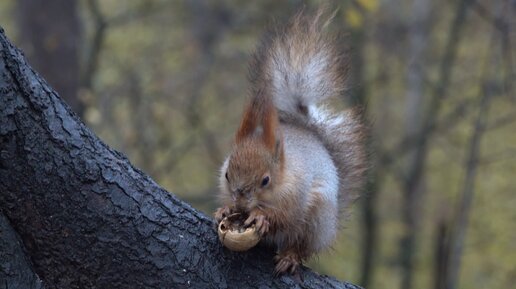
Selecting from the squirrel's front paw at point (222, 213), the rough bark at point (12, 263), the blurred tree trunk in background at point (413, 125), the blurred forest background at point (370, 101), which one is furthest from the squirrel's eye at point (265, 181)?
the blurred tree trunk in background at point (413, 125)

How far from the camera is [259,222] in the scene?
2393 mm

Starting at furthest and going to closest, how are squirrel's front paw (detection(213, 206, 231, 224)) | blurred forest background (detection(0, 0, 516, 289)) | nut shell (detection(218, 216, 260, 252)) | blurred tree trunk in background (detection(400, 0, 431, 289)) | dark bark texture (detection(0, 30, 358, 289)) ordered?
blurred tree trunk in background (detection(400, 0, 431, 289)), blurred forest background (detection(0, 0, 516, 289)), squirrel's front paw (detection(213, 206, 231, 224)), nut shell (detection(218, 216, 260, 252)), dark bark texture (detection(0, 30, 358, 289))

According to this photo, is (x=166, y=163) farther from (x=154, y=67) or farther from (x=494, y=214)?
(x=494, y=214)

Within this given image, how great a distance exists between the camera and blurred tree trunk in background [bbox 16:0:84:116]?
18.0ft

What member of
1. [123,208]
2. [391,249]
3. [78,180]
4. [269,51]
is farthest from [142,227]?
[391,249]

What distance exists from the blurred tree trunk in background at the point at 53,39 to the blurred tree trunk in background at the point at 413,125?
2612mm

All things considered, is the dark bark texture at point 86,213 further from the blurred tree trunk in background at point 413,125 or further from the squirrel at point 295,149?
the blurred tree trunk in background at point 413,125

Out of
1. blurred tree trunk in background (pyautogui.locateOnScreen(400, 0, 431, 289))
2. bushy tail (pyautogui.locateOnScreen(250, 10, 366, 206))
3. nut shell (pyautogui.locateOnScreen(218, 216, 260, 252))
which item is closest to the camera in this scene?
nut shell (pyautogui.locateOnScreen(218, 216, 260, 252))

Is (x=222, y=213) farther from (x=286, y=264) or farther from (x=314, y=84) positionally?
(x=314, y=84)

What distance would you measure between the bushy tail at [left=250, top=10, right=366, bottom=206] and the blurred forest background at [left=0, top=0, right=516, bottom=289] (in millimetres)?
2262

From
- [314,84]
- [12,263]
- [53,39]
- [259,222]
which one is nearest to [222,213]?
[259,222]

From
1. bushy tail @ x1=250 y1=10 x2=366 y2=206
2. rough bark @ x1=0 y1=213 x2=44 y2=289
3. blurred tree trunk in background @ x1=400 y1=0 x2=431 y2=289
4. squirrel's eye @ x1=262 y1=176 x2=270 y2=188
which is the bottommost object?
rough bark @ x1=0 y1=213 x2=44 y2=289

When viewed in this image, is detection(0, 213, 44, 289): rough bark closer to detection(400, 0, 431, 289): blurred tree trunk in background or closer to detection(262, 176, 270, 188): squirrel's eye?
detection(262, 176, 270, 188): squirrel's eye

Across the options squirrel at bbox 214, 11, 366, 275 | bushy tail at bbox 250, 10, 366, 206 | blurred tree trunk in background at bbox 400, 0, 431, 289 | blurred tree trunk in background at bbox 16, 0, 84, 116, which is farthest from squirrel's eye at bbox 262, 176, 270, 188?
blurred tree trunk in background at bbox 400, 0, 431, 289
